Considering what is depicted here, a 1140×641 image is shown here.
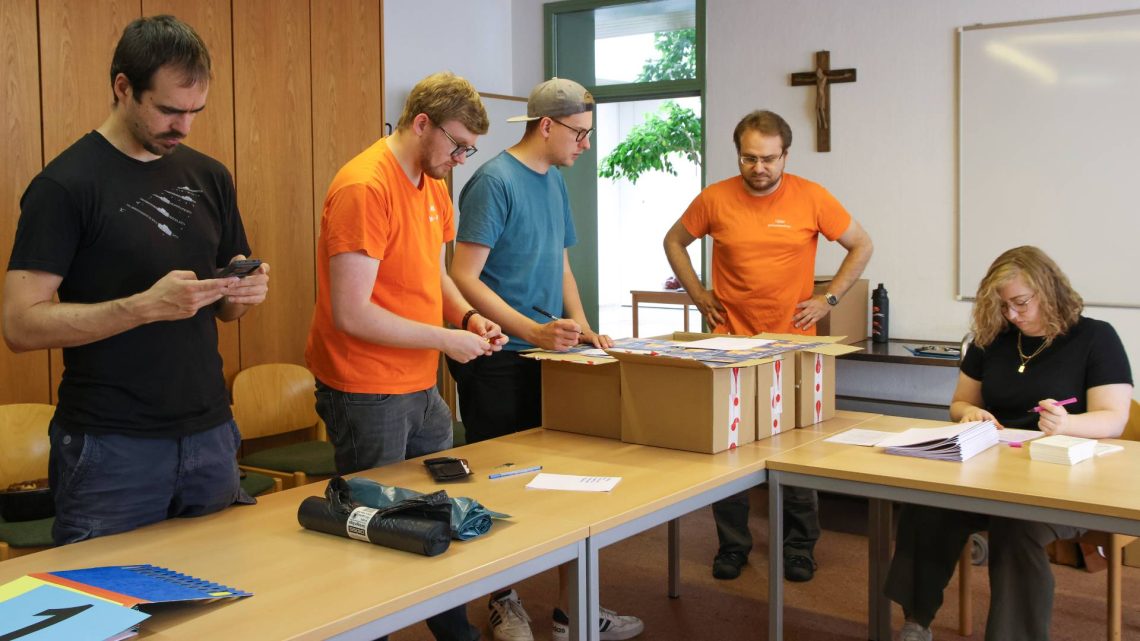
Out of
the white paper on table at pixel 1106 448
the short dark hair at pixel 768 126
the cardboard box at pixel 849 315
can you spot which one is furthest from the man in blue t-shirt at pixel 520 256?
the cardboard box at pixel 849 315

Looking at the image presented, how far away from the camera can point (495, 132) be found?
5.88 m

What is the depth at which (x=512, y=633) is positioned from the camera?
335 centimetres

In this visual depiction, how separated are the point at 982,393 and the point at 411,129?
6.20ft

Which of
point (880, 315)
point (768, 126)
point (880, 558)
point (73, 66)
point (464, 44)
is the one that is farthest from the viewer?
point (464, 44)

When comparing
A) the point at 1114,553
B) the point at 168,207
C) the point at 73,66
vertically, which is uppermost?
the point at 73,66

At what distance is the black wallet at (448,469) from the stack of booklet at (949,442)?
112 centimetres

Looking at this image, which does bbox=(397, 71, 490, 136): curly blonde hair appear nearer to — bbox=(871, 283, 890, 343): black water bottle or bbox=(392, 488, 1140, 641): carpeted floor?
bbox=(392, 488, 1140, 641): carpeted floor

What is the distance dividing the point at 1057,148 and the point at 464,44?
10.4 ft

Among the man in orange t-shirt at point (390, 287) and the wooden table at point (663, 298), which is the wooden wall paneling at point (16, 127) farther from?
the wooden table at point (663, 298)

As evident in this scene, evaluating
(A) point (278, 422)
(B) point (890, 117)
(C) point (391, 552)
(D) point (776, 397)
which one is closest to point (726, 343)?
(D) point (776, 397)

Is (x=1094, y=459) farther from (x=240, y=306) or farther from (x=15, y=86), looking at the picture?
(x=15, y=86)

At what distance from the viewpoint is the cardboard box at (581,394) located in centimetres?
293

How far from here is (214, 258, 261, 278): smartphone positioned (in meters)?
2.03

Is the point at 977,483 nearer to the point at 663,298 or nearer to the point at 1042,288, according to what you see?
the point at 1042,288
